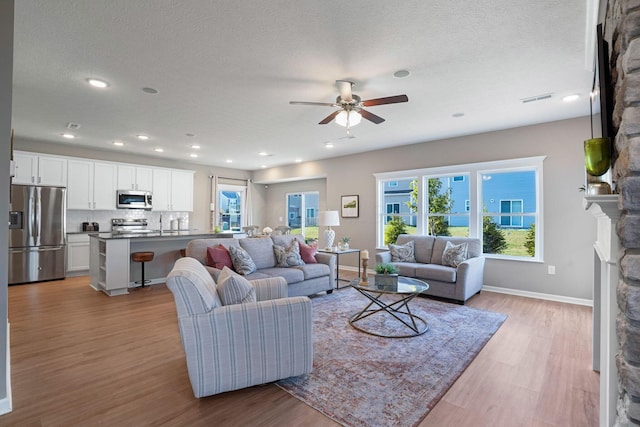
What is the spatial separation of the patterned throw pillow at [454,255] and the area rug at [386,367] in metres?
0.87

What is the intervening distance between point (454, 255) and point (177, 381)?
155 inches

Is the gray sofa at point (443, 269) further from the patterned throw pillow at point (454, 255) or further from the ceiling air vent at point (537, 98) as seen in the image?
the ceiling air vent at point (537, 98)

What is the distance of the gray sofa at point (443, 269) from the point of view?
4355mm

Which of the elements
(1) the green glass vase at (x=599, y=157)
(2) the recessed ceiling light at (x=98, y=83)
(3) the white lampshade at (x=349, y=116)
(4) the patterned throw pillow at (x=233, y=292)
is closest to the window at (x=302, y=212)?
(3) the white lampshade at (x=349, y=116)

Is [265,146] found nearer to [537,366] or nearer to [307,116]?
[307,116]

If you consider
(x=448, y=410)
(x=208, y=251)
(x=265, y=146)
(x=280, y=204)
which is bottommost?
(x=448, y=410)

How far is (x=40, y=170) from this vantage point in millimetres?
5906

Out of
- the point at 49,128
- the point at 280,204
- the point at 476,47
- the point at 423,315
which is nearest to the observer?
the point at 476,47

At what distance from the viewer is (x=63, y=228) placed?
19.6 feet

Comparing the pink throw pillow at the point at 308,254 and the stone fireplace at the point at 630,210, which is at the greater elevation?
the stone fireplace at the point at 630,210

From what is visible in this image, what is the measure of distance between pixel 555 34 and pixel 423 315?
305cm

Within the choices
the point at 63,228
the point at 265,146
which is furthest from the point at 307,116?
the point at 63,228

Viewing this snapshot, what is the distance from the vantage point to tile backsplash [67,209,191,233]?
21.7 feet

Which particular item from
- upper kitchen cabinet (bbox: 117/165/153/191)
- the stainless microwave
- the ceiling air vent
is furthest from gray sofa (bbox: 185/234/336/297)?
upper kitchen cabinet (bbox: 117/165/153/191)
